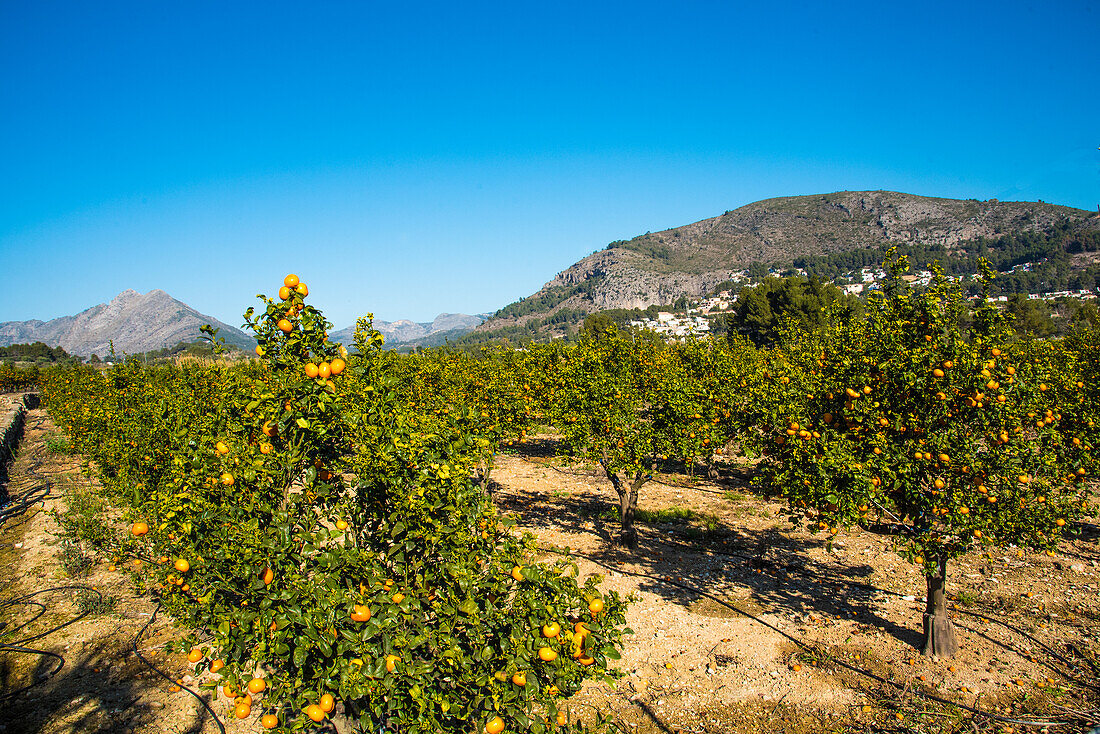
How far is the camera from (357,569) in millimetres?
3957

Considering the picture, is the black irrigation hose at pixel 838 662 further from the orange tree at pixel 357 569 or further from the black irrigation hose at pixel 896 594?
the black irrigation hose at pixel 896 594

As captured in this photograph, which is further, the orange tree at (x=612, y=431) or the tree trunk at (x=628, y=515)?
the tree trunk at (x=628, y=515)

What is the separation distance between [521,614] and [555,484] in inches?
661

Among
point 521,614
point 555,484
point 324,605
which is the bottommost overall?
point 555,484

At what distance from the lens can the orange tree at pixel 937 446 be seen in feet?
23.1

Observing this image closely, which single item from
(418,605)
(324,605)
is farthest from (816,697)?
(324,605)

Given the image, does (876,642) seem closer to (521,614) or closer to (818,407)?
(818,407)

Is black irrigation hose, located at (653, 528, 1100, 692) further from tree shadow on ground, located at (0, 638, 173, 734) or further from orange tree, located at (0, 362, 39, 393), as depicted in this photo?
orange tree, located at (0, 362, 39, 393)

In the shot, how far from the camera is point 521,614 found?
12.8ft

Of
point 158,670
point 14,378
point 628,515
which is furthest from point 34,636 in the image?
point 14,378

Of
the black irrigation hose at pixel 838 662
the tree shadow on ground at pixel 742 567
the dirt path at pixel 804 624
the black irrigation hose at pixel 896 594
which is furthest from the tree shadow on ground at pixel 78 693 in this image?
the black irrigation hose at pixel 896 594

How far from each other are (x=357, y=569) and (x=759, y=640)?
25.2ft

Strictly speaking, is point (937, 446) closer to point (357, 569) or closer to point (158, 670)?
point (357, 569)

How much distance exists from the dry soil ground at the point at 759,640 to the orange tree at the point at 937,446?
1259 millimetres
